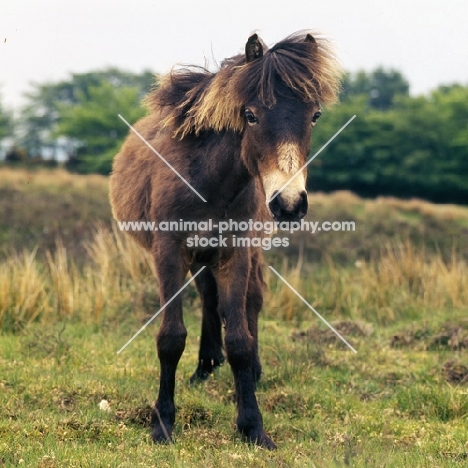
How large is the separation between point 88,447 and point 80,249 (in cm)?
1041

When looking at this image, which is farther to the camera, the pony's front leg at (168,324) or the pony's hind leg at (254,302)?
the pony's hind leg at (254,302)

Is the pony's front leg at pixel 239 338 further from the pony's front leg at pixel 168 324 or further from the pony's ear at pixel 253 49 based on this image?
the pony's ear at pixel 253 49

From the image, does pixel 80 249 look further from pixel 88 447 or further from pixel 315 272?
pixel 88 447

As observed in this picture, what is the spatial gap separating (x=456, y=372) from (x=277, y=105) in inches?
140

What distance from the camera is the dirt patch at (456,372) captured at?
611 centimetres

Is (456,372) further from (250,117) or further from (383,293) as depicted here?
(383,293)

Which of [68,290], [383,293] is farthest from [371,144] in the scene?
[68,290]

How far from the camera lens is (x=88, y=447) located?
13.2ft

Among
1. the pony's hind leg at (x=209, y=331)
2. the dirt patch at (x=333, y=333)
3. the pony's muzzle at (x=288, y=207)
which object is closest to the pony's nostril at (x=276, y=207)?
the pony's muzzle at (x=288, y=207)

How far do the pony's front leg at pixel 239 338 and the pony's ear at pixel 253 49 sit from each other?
136cm

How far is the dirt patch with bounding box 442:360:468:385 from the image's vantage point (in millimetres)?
6107

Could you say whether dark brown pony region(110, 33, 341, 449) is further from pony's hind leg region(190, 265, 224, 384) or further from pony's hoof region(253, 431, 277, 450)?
pony's hind leg region(190, 265, 224, 384)

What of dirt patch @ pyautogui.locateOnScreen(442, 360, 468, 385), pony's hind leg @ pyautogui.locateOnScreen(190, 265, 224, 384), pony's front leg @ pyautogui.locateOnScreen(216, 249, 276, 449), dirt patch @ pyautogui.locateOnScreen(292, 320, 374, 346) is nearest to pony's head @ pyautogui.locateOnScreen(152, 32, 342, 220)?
pony's front leg @ pyautogui.locateOnScreen(216, 249, 276, 449)

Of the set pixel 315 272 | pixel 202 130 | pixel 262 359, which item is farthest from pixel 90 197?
pixel 202 130
